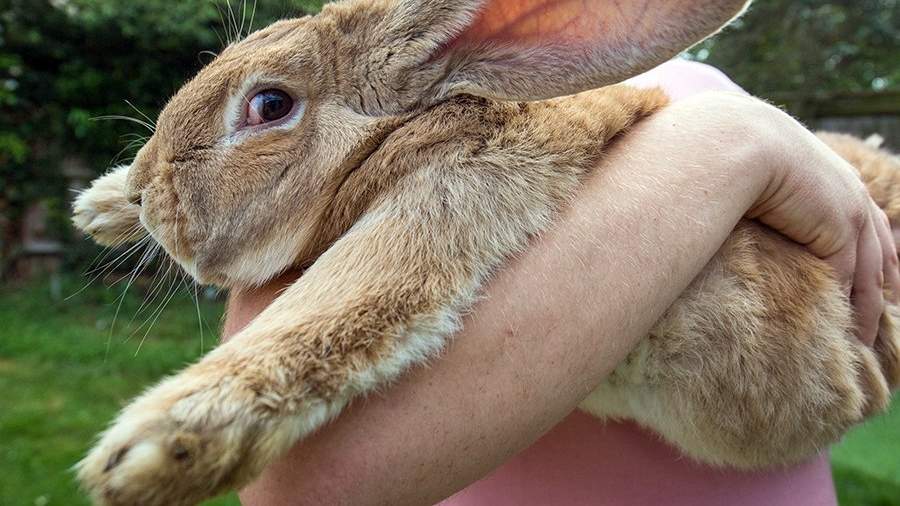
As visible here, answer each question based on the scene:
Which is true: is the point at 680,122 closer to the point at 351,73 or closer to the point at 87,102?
the point at 351,73

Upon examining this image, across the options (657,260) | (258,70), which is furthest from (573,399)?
(258,70)

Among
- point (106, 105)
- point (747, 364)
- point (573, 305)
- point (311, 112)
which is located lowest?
point (106, 105)

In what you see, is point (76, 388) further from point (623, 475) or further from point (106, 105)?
point (623, 475)

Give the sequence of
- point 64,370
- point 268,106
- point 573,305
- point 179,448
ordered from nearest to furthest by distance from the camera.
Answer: point 179,448, point 573,305, point 268,106, point 64,370

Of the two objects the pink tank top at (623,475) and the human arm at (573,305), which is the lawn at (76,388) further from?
the human arm at (573,305)

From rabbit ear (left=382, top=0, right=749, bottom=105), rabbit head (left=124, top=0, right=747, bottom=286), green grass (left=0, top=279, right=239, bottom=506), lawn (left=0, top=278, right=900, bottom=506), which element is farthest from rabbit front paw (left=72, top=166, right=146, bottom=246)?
lawn (left=0, top=278, right=900, bottom=506)

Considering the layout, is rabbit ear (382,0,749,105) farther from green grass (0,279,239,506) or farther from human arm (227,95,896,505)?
green grass (0,279,239,506)

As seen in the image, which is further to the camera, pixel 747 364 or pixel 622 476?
pixel 622 476

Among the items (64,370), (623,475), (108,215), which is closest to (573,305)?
(623,475)
